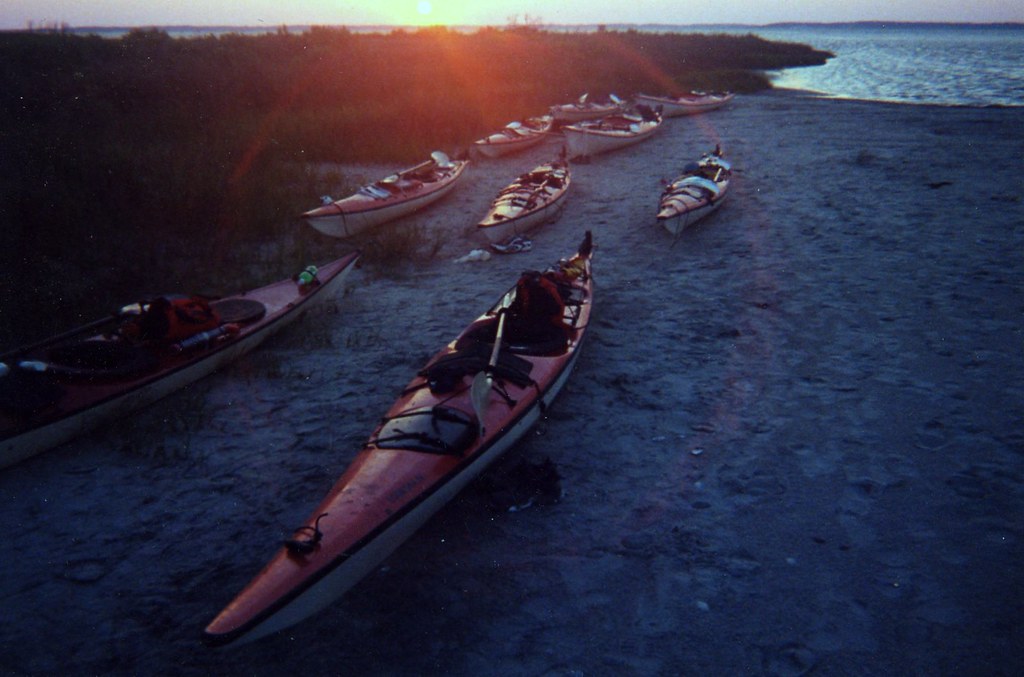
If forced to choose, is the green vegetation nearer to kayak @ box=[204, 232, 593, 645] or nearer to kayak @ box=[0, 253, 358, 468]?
kayak @ box=[0, 253, 358, 468]

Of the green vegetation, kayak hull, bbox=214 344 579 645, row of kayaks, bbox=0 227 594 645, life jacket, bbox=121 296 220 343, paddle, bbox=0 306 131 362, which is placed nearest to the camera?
kayak hull, bbox=214 344 579 645

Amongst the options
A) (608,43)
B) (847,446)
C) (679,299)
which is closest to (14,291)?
(679,299)

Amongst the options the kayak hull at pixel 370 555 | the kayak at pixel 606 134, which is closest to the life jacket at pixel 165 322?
the kayak hull at pixel 370 555

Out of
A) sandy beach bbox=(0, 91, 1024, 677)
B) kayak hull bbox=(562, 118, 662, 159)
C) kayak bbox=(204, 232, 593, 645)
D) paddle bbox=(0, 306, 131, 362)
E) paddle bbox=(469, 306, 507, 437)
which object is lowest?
sandy beach bbox=(0, 91, 1024, 677)

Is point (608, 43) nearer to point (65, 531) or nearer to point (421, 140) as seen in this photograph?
point (421, 140)

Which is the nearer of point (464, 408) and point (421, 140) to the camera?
point (464, 408)

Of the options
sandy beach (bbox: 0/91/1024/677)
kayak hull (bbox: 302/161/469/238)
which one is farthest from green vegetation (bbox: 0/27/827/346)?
sandy beach (bbox: 0/91/1024/677)

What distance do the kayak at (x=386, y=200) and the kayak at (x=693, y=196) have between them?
17.2 feet

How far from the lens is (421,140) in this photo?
18.6 meters

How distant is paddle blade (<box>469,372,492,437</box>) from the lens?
4738 mm

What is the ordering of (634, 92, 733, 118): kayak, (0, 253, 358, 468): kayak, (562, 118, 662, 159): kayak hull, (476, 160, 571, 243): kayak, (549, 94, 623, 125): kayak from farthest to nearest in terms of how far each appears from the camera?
(634, 92, 733, 118): kayak, (549, 94, 623, 125): kayak, (562, 118, 662, 159): kayak hull, (476, 160, 571, 243): kayak, (0, 253, 358, 468): kayak

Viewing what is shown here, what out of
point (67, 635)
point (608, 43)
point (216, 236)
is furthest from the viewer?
point (608, 43)

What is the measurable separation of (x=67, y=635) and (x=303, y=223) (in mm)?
9343

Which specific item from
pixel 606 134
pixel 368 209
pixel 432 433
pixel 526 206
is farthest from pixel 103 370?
pixel 606 134
